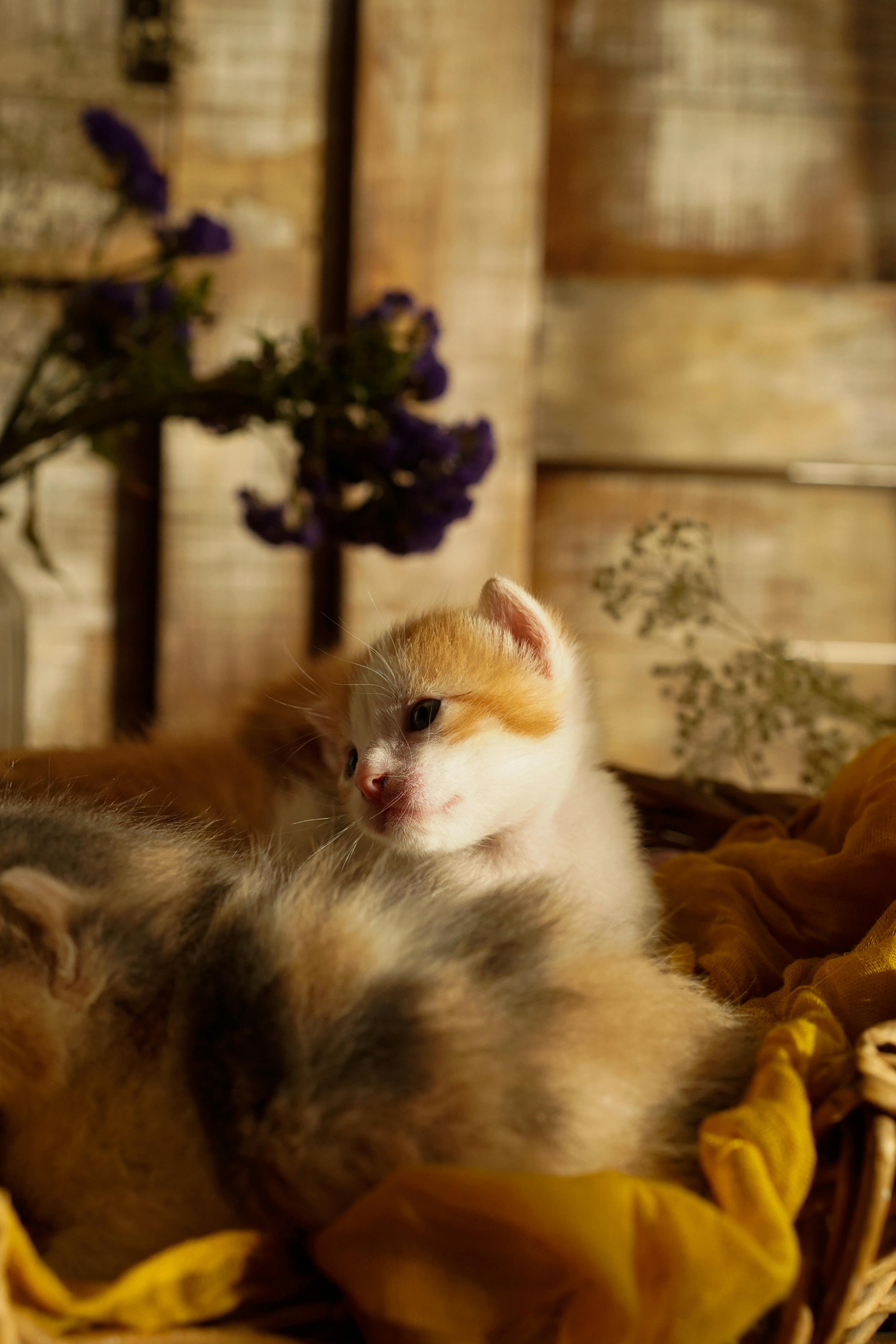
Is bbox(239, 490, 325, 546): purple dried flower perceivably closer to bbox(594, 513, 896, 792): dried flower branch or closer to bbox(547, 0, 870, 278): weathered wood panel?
bbox(594, 513, 896, 792): dried flower branch

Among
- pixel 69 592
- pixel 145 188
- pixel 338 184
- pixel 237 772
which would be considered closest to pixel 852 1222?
pixel 237 772

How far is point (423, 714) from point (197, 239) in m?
0.79

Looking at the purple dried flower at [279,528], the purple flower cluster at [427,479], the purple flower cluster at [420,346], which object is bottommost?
the purple dried flower at [279,528]

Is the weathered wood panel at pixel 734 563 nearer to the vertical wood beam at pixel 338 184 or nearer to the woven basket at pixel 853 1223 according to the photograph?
the vertical wood beam at pixel 338 184

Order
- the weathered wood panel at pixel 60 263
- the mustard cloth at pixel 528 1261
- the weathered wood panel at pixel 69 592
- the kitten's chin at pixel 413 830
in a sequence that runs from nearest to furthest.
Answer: the mustard cloth at pixel 528 1261 < the kitten's chin at pixel 413 830 < the weathered wood panel at pixel 60 263 < the weathered wood panel at pixel 69 592

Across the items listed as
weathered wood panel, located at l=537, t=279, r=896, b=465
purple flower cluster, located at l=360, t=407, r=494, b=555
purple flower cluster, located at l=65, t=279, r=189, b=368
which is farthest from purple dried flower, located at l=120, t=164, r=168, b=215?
weathered wood panel, located at l=537, t=279, r=896, b=465

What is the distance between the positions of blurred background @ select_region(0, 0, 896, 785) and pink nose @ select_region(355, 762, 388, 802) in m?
0.88

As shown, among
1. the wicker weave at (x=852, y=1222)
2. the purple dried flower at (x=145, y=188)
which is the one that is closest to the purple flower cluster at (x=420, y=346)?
the purple dried flower at (x=145, y=188)

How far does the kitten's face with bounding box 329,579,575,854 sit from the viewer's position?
0.82 metres

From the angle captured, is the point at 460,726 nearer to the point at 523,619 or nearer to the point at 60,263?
the point at 523,619

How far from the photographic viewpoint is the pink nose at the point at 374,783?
2.69 feet

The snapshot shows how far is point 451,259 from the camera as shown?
5.49 ft

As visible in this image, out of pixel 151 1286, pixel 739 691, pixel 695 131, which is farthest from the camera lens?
pixel 695 131

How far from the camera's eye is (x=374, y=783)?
2.70 feet
